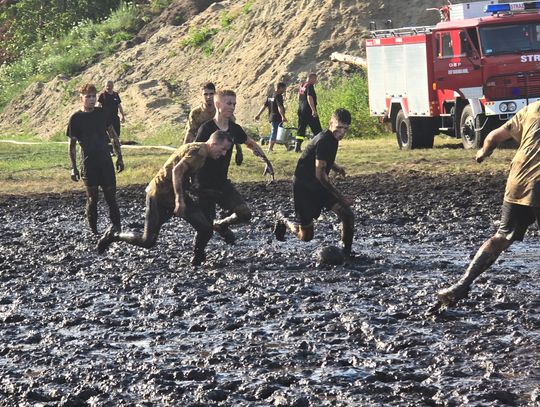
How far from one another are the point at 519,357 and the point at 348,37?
33.0m

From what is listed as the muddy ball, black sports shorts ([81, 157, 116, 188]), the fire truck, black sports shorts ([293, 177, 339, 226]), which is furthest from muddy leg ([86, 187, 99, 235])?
the fire truck

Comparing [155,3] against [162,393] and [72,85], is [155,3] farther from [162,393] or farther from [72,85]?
[162,393]

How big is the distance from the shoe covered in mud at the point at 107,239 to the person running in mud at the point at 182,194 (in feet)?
1.51

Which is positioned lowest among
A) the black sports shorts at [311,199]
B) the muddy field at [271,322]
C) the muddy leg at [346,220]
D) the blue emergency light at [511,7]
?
the muddy field at [271,322]

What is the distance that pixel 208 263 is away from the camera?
1455cm

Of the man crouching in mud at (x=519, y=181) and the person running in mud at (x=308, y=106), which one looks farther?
the person running in mud at (x=308, y=106)

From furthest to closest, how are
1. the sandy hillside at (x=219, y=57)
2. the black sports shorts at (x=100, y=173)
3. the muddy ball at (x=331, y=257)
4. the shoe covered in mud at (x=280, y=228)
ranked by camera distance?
the sandy hillside at (x=219, y=57) < the black sports shorts at (x=100, y=173) < the shoe covered in mud at (x=280, y=228) < the muddy ball at (x=331, y=257)

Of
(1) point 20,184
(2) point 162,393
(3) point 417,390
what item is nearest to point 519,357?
(3) point 417,390

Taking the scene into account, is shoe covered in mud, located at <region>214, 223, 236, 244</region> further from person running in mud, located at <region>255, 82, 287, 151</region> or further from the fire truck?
person running in mud, located at <region>255, 82, 287, 151</region>

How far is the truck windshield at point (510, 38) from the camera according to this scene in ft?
89.3

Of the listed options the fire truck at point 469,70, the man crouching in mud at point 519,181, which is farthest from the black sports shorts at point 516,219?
the fire truck at point 469,70

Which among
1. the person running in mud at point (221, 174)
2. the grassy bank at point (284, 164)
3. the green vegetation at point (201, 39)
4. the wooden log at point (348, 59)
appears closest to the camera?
the person running in mud at point (221, 174)

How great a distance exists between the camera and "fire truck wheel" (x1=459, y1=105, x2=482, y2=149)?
27453 mm

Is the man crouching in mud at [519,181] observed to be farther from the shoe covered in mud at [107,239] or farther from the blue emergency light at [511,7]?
the blue emergency light at [511,7]
